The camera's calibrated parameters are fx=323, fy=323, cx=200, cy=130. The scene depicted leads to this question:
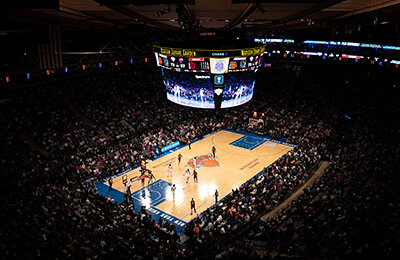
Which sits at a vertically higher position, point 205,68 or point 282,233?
point 205,68

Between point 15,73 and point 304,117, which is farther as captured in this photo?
point 304,117

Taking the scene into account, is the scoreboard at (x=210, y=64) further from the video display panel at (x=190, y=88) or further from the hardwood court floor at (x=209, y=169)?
the hardwood court floor at (x=209, y=169)

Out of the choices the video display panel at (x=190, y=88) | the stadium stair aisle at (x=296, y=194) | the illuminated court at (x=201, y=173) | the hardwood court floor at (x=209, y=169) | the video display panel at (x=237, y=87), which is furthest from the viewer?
the video display panel at (x=237, y=87)

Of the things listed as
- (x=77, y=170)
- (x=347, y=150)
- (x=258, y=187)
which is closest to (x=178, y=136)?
(x=77, y=170)

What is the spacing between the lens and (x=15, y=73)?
84.7 feet

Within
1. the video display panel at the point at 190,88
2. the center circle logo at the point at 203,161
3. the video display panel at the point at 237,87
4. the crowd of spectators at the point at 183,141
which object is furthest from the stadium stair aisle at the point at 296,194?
the video display panel at the point at 190,88

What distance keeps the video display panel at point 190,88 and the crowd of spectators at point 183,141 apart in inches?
238

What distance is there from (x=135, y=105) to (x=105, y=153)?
9.87m

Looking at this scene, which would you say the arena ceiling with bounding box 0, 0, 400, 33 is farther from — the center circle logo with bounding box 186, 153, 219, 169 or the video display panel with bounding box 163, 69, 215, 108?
the center circle logo with bounding box 186, 153, 219, 169

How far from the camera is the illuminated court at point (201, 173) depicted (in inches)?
773

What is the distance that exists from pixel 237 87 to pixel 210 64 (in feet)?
10.5

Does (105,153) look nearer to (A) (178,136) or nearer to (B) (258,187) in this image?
(A) (178,136)

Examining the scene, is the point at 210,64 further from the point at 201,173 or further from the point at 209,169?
the point at 209,169

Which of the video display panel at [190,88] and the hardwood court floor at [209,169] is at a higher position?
the video display panel at [190,88]
